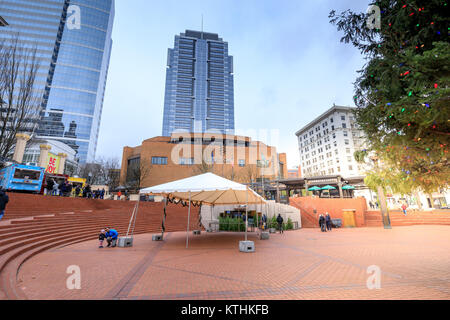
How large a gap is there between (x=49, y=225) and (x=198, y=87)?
121402 mm

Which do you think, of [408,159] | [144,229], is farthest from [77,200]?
[408,159]

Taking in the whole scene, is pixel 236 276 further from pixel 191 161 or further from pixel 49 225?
pixel 191 161

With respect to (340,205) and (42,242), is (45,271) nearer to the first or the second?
(42,242)

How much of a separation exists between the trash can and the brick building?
71.5 ft

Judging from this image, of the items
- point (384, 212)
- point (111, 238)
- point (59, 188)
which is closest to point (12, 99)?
point (59, 188)

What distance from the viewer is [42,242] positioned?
27.0ft

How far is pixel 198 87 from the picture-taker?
12188 centimetres

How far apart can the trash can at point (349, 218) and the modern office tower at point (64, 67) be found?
114 m

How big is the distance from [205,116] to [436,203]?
100525mm

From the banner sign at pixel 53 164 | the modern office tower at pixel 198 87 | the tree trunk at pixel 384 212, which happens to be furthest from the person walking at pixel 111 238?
the modern office tower at pixel 198 87

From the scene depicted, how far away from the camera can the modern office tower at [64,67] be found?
314ft

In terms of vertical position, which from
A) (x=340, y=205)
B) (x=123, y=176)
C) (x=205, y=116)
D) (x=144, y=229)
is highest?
(x=205, y=116)

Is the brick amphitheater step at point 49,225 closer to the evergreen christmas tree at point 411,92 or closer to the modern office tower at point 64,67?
the evergreen christmas tree at point 411,92
